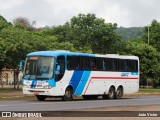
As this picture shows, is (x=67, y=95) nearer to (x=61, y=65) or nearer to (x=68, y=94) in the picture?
(x=68, y=94)

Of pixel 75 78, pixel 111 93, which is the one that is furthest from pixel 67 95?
pixel 111 93

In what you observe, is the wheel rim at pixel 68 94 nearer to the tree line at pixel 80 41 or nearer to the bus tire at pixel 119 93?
the bus tire at pixel 119 93


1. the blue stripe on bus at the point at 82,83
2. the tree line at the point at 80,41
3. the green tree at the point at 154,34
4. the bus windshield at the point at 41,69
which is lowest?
the blue stripe on bus at the point at 82,83

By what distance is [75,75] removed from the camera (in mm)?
33281

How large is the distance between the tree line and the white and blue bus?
11.3m

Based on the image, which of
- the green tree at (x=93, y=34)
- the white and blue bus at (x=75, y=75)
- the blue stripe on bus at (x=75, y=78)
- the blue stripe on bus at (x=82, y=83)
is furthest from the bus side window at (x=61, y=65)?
the green tree at (x=93, y=34)

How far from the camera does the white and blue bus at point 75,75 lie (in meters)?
31.5

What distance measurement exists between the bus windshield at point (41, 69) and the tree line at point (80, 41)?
12.7 meters

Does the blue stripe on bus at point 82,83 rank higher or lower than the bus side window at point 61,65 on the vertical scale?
lower

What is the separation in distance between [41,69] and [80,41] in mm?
29634

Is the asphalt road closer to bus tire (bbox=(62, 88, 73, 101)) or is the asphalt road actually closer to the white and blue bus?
the white and blue bus

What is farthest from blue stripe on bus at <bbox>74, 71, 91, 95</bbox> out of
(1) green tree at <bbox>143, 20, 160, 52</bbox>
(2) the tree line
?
(1) green tree at <bbox>143, 20, 160, 52</bbox>

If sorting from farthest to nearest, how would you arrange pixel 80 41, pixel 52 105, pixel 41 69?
pixel 80 41
pixel 41 69
pixel 52 105

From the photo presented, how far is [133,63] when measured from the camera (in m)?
40.3
